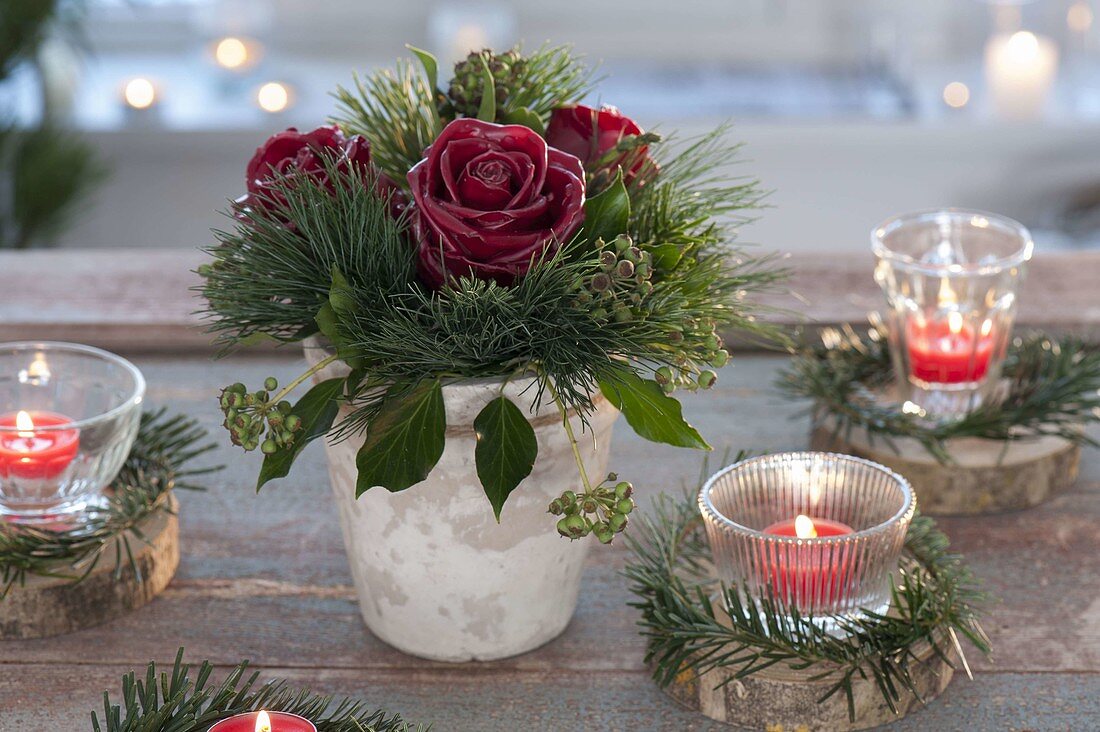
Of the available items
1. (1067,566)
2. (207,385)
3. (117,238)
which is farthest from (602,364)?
(117,238)

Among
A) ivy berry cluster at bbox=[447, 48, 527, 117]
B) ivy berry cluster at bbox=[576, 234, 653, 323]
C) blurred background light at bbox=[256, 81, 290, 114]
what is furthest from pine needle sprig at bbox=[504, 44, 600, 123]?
blurred background light at bbox=[256, 81, 290, 114]

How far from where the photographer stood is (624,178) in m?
0.57

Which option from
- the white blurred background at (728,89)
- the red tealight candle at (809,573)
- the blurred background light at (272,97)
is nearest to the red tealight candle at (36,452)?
the red tealight candle at (809,573)

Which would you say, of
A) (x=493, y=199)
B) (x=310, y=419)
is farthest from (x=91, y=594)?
(x=493, y=199)

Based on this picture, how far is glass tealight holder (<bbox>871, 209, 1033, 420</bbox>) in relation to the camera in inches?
28.9

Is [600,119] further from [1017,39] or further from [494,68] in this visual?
[1017,39]

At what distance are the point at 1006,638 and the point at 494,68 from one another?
34 cm

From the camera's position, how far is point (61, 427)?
1.95 ft

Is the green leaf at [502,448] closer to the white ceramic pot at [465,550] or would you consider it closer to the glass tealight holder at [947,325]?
the white ceramic pot at [465,550]

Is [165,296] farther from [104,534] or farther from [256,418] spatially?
[256,418]

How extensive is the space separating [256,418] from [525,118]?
0.17 metres

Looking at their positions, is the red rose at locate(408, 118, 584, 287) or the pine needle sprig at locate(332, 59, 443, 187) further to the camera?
the pine needle sprig at locate(332, 59, 443, 187)

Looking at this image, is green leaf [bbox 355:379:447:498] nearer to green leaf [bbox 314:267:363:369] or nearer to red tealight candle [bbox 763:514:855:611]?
green leaf [bbox 314:267:363:369]

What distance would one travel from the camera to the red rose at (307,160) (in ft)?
1.79
